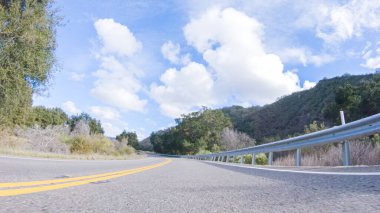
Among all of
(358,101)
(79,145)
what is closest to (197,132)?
(358,101)

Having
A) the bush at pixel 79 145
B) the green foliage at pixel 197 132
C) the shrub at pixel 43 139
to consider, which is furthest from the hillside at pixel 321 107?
the shrub at pixel 43 139

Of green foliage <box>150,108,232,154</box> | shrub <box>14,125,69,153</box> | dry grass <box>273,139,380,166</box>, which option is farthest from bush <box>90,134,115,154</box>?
green foliage <box>150,108,232,154</box>

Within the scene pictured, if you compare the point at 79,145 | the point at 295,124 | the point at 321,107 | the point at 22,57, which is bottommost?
the point at 79,145

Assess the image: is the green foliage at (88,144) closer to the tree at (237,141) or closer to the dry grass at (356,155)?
the dry grass at (356,155)

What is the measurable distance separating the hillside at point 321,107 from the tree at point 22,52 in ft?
105

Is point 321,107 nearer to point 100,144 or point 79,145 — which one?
point 100,144

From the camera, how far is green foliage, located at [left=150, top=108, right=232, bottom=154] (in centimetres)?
10925

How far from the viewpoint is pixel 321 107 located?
62.8 metres

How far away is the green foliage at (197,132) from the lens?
10925 centimetres

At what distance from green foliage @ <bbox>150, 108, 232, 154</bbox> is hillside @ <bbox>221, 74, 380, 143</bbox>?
22.8 feet

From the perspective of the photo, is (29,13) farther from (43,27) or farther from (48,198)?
(48,198)

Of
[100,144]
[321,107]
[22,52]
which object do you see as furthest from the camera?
[321,107]

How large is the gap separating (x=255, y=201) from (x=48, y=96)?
1811 centimetres

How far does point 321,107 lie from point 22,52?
56.4 metres
